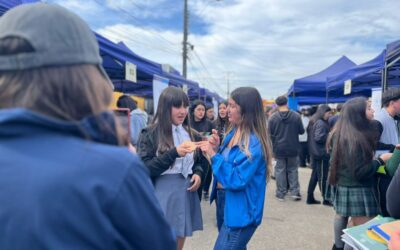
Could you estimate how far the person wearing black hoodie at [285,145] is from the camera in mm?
5801

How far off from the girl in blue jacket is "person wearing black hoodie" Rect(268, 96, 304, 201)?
3.68m

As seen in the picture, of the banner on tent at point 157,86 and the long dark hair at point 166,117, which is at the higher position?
the banner on tent at point 157,86

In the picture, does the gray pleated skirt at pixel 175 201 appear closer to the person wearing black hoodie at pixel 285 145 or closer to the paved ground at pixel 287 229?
the paved ground at pixel 287 229

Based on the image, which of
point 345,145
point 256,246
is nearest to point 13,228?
point 345,145

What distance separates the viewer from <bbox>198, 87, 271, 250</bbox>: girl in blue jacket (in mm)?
2100

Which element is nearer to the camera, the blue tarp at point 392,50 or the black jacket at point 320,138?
the blue tarp at point 392,50

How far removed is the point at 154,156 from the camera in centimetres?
248

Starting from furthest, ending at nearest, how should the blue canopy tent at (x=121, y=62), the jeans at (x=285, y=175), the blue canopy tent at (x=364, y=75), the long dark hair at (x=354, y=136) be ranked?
the jeans at (x=285, y=175)
the blue canopy tent at (x=364, y=75)
the blue canopy tent at (x=121, y=62)
the long dark hair at (x=354, y=136)

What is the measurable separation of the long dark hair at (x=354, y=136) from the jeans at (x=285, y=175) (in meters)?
3.04

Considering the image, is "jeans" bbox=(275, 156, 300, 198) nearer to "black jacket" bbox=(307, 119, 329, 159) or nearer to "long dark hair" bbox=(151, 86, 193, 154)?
"black jacket" bbox=(307, 119, 329, 159)

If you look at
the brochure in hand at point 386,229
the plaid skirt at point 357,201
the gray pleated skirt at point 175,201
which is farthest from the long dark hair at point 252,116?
the plaid skirt at point 357,201

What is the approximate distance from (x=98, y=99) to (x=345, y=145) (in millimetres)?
2681

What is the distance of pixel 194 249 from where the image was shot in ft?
12.4

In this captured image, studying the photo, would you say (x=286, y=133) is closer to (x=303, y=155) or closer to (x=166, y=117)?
(x=166, y=117)
